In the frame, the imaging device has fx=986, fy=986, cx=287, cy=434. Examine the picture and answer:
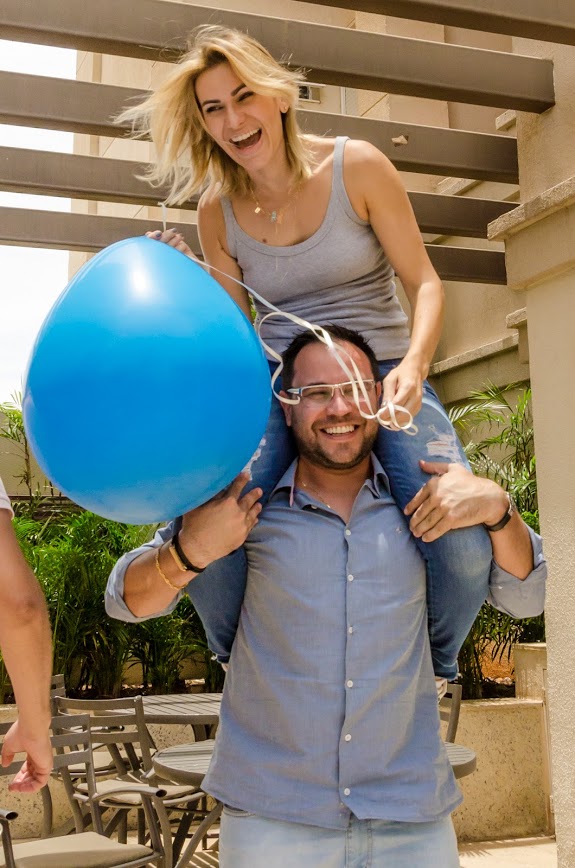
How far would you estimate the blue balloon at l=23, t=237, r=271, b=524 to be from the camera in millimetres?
1647

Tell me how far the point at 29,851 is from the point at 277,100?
9.00ft

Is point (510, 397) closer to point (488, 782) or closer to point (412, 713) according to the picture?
point (488, 782)

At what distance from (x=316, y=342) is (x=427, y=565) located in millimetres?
562

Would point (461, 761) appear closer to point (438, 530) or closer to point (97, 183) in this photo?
point (438, 530)

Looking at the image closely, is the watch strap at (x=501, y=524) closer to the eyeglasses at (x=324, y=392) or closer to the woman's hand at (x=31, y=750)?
the eyeglasses at (x=324, y=392)

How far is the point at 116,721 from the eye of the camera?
404cm

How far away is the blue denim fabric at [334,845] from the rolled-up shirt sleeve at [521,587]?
0.51 metres

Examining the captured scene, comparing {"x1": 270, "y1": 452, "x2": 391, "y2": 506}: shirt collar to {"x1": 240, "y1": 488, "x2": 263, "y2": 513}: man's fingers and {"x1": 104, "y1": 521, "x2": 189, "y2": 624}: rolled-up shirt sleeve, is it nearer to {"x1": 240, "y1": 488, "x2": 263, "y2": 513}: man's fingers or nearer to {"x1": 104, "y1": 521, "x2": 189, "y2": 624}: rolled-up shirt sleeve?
{"x1": 240, "y1": 488, "x2": 263, "y2": 513}: man's fingers

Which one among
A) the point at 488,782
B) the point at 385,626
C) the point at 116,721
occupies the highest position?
the point at 385,626

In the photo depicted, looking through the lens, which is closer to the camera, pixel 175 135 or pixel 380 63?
pixel 175 135

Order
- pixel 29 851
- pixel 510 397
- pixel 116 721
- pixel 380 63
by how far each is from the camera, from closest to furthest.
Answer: pixel 29 851 < pixel 116 721 < pixel 380 63 < pixel 510 397

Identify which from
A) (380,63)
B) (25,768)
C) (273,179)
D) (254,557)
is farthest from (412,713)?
(380,63)

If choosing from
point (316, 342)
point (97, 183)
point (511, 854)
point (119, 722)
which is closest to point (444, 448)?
point (316, 342)

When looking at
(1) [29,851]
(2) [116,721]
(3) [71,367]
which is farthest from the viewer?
(2) [116,721]
